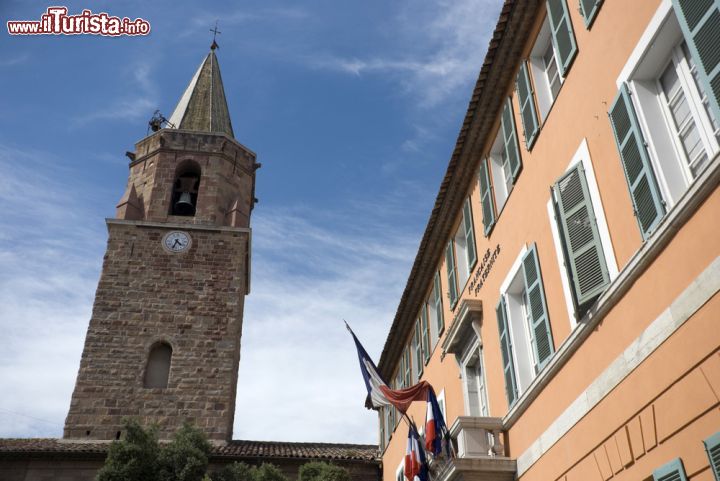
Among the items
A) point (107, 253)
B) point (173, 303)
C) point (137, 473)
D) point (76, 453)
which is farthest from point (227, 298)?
point (137, 473)

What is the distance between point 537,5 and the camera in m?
9.52

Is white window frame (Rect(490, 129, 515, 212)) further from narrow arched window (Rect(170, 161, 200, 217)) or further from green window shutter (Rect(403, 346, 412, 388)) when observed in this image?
narrow arched window (Rect(170, 161, 200, 217))

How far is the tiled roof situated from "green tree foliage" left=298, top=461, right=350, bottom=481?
170 inches

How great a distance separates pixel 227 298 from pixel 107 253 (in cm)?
441

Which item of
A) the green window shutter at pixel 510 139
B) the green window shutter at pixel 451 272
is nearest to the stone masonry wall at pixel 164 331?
the green window shutter at pixel 451 272

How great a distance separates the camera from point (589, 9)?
7695 mm

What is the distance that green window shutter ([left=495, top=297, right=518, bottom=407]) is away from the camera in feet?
30.9

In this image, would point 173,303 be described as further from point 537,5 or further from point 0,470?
point 537,5

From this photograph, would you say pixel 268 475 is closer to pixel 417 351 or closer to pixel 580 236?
pixel 417 351

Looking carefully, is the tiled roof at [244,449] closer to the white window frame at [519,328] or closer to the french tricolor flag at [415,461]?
the french tricolor flag at [415,461]

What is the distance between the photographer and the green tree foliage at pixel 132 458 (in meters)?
14.8

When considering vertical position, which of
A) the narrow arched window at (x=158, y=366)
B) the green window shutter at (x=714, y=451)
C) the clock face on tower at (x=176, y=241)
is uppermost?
the clock face on tower at (x=176, y=241)

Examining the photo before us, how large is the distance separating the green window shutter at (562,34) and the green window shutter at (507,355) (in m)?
3.38

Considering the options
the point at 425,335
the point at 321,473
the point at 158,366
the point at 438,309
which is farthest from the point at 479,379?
the point at 158,366
